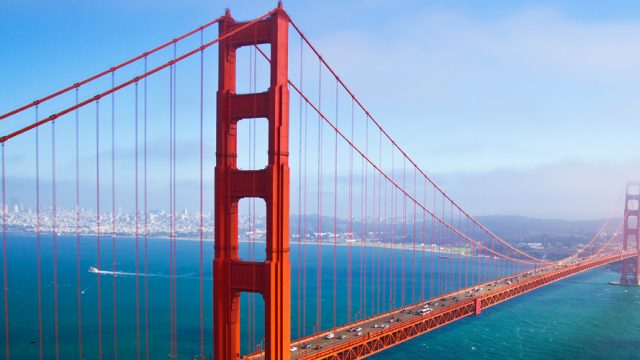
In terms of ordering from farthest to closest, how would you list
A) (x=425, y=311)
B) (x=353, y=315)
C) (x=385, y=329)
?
(x=353, y=315) < (x=425, y=311) < (x=385, y=329)

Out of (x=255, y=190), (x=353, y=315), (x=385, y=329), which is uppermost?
(x=255, y=190)

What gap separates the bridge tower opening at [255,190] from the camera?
12.3 meters

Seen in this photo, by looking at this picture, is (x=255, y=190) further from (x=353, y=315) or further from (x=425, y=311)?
(x=353, y=315)

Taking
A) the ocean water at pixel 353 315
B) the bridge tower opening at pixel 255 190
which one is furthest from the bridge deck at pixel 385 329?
the bridge tower opening at pixel 255 190

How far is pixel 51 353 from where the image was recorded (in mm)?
31891

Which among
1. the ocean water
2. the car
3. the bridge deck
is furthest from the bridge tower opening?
the car

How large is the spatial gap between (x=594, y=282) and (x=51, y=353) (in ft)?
206

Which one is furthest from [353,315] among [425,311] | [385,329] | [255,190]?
[255,190]

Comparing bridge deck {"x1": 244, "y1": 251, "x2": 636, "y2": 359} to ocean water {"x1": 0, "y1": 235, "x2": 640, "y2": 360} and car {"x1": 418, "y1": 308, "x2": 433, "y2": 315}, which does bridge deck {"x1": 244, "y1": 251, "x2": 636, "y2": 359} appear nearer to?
car {"x1": 418, "y1": 308, "x2": 433, "y2": 315}

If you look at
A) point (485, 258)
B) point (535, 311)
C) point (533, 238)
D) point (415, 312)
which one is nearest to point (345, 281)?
point (535, 311)

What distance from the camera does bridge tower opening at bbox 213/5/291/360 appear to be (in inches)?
483

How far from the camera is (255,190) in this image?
41.1 feet

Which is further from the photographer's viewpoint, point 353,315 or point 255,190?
point 353,315

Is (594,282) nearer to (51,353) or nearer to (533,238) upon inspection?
(51,353)
